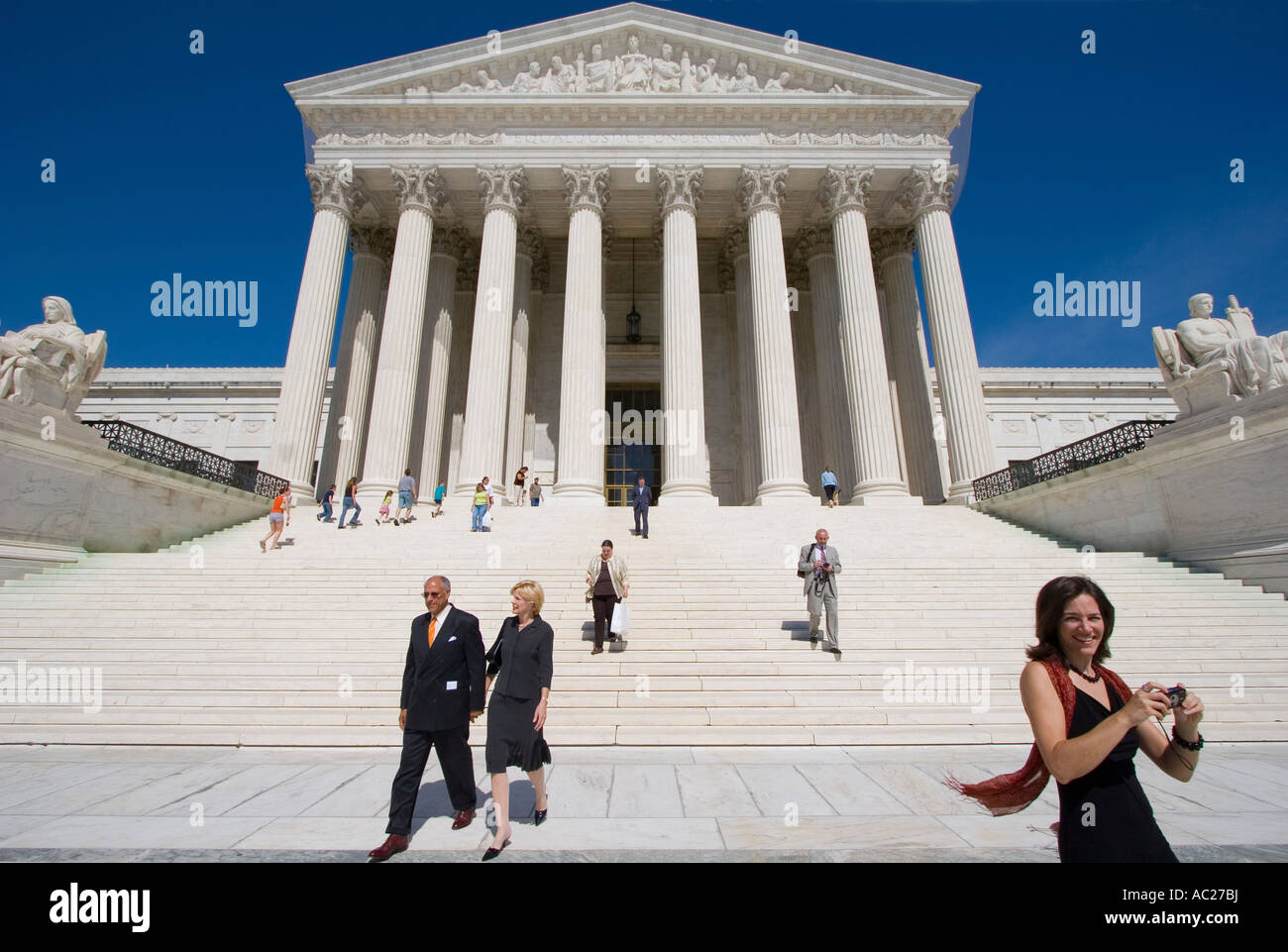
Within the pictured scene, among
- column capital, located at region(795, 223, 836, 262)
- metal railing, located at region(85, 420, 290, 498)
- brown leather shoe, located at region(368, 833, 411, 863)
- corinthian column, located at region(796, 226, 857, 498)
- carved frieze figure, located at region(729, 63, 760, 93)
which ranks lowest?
brown leather shoe, located at region(368, 833, 411, 863)

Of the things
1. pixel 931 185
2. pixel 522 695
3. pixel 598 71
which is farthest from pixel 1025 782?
pixel 598 71

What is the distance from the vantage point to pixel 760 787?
507cm

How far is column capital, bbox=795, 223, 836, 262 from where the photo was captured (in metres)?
25.6

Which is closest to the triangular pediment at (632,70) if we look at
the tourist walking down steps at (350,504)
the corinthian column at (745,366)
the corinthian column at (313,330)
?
the corinthian column at (313,330)

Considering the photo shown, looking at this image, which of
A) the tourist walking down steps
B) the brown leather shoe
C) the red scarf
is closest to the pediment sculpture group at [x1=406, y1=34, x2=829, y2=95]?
the tourist walking down steps

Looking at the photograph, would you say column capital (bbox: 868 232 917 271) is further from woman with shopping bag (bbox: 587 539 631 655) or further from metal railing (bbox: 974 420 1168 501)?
woman with shopping bag (bbox: 587 539 631 655)

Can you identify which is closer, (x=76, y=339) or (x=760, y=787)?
(x=760, y=787)

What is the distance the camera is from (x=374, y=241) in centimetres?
2533

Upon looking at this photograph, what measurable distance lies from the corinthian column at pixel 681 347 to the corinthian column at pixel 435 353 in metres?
9.49

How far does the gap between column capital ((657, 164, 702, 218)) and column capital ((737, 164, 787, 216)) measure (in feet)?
6.12

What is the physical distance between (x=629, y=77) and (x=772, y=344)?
40.5 ft
